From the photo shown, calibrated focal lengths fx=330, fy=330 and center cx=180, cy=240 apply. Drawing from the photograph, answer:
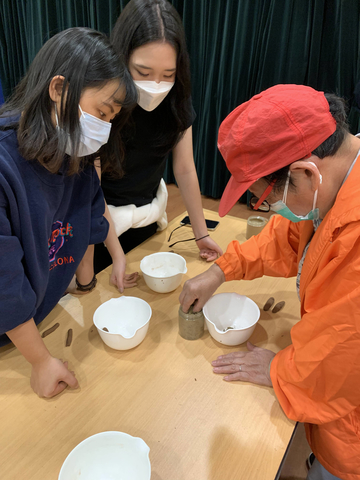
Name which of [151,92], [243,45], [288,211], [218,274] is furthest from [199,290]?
[243,45]

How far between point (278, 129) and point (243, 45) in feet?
8.39

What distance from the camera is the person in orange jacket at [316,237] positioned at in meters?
0.67

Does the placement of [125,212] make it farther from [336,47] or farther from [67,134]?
[336,47]

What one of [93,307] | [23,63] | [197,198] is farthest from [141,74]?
[23,63]

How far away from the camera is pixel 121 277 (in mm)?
1157

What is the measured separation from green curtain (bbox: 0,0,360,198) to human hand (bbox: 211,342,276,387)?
234 centimetres

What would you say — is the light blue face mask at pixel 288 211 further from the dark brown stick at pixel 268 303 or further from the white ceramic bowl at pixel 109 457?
the white ceramic bowl at pixel 109 457

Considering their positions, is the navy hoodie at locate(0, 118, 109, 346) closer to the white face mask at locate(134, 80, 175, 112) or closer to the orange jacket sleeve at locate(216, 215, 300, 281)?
the white face mask at locate(134, 80, 175, 112)

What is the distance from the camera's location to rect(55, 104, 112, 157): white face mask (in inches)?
30.5

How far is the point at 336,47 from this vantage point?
2438 mm

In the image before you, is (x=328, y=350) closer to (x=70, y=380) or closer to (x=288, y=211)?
(x=288, y=211)

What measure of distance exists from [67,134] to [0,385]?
2.05 ft

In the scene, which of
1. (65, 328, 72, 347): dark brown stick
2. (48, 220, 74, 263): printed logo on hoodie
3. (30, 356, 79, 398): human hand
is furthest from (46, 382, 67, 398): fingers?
(48, 220, 74, 263): printed logo on hoodie

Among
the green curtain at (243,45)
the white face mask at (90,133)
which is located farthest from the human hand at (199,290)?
the green curtain at (243,45)
